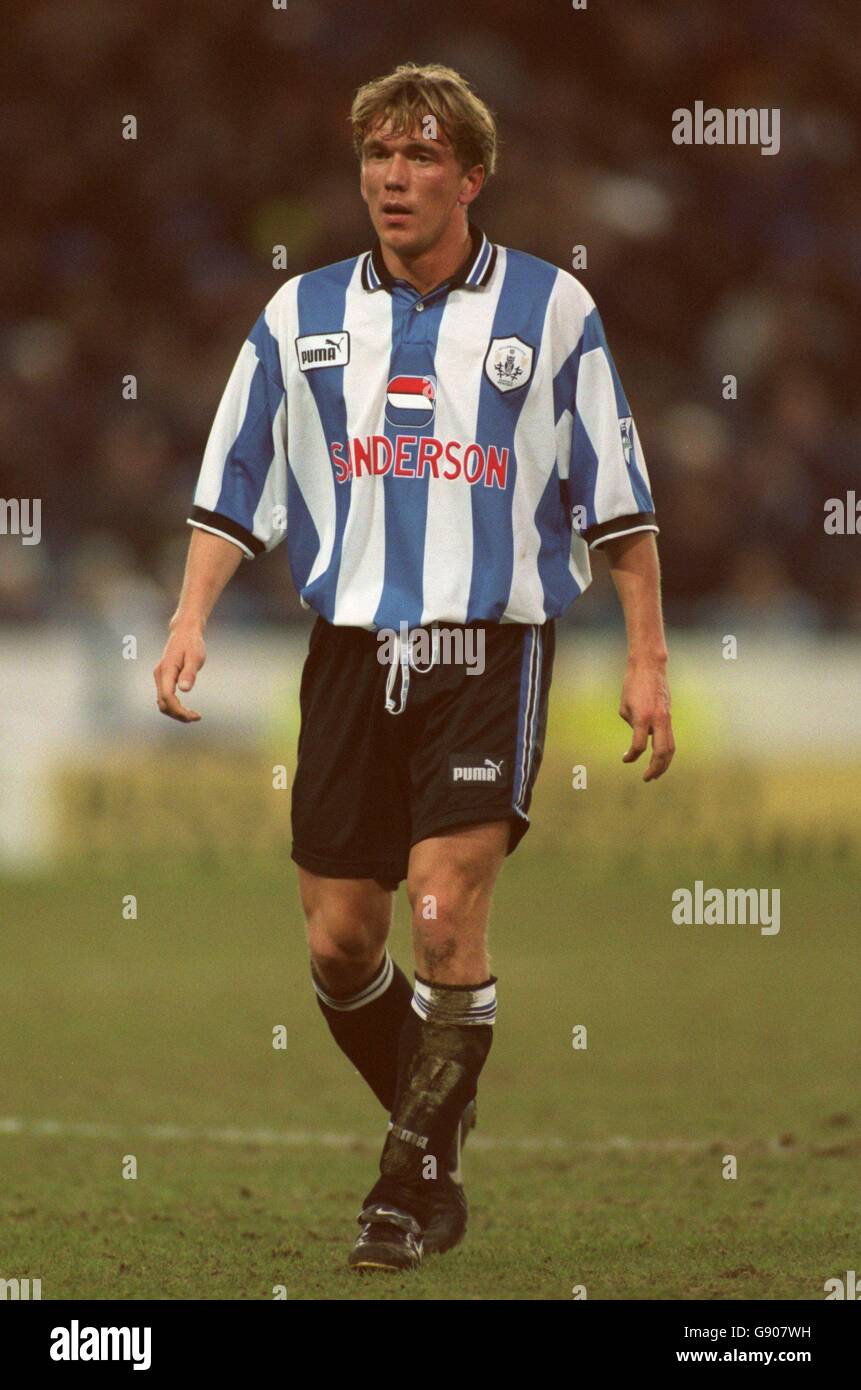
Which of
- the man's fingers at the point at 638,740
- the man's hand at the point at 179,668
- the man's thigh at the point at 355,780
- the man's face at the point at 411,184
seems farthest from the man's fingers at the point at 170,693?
the man's face at the point at 411,184

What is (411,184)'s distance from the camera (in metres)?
4.63

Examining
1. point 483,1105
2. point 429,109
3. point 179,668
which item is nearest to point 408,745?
point 179,668

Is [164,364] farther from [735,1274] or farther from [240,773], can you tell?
[735,1274]

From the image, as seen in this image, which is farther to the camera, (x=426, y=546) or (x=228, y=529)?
(x=228, y=529)

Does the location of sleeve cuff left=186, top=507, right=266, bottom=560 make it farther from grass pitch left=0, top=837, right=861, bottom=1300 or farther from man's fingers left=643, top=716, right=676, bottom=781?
grass pitch left=0, top=837, right=861, bottom=1300

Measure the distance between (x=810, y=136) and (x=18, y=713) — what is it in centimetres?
818

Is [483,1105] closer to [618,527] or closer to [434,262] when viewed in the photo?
[618,527]

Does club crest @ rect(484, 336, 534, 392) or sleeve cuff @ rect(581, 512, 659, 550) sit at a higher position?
club crest @ rect(484, 336, 534, 392)

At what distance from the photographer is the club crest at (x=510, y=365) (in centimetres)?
468

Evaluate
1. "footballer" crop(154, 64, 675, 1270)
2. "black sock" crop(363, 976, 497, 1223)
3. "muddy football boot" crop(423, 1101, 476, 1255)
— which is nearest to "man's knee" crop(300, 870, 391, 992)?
"footballer" crop(154, 64, 675, 1270)

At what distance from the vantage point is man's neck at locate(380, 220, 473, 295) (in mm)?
4777

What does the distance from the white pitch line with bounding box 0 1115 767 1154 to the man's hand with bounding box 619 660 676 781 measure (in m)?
1.83

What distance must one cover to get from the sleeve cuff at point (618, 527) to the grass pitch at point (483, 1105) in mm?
1489

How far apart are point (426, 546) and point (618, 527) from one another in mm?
416
